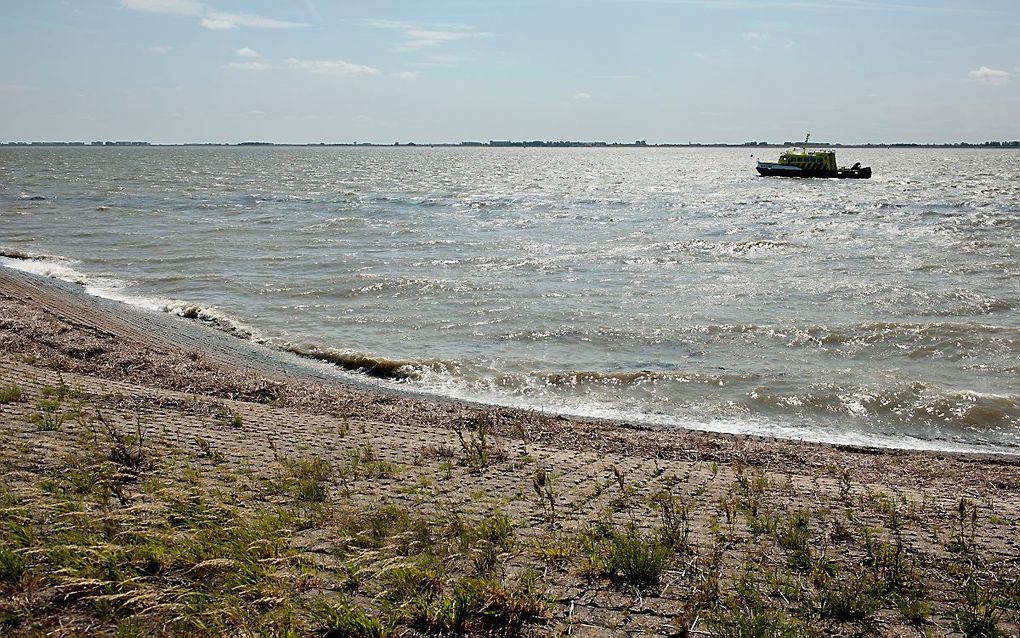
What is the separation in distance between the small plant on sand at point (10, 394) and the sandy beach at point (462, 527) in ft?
0.15

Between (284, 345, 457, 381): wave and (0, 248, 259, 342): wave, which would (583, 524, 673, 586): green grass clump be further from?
(0, 248, 259, 342): wave

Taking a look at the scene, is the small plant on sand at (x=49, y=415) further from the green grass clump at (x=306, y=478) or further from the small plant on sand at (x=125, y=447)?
the green grass clump at (x=306, y=478)

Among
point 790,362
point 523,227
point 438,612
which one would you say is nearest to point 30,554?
point 438,612

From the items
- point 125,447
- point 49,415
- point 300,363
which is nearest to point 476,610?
point 125,447

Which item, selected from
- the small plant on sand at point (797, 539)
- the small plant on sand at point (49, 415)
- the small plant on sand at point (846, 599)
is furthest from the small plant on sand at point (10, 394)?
the small plant on sand at point (846, 599)

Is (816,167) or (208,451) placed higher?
(816,167)

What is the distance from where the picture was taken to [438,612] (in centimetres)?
429

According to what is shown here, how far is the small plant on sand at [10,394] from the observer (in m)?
7.82

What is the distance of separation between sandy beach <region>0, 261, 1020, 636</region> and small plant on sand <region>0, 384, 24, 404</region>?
0.15ft

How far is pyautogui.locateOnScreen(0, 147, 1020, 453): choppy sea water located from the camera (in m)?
11.6

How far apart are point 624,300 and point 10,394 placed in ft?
43.6

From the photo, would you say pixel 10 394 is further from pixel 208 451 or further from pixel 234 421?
pixel 208 451

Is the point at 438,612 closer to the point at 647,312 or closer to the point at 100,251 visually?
the point at 647,312

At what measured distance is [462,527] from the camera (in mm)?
5480
